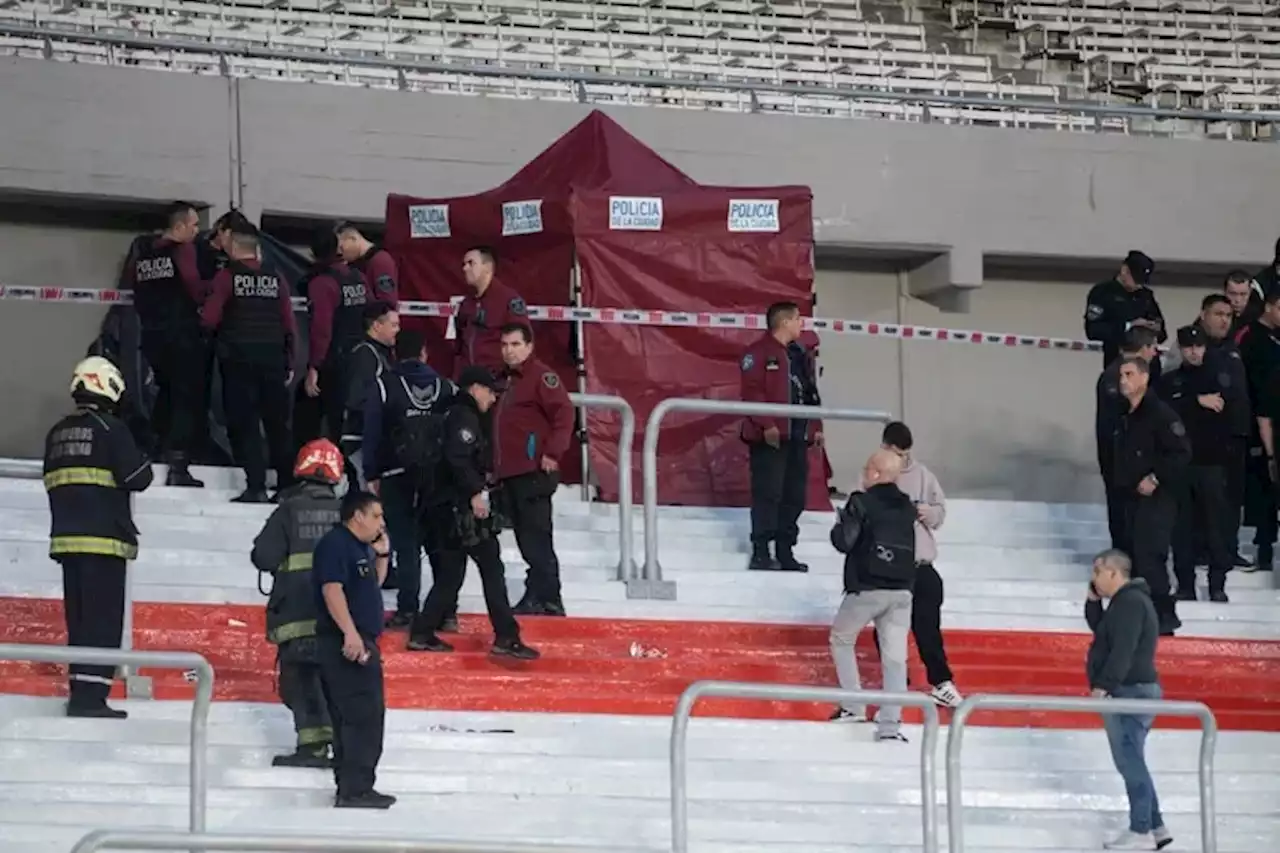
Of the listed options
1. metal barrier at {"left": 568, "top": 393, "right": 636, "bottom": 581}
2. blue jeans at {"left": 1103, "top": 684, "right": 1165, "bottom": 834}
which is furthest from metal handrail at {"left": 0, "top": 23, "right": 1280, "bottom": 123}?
blue jeans at {"left": 1103, "top": 684, "right": 1165, "bottom": 834}

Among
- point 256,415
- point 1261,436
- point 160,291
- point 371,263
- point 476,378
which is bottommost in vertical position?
point 1261,436

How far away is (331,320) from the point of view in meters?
12.2

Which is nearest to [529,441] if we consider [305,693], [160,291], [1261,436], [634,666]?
[634,666]

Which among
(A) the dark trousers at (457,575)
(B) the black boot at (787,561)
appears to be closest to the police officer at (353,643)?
(A) the dark trousers at (457,575)

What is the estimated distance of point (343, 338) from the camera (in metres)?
12.1

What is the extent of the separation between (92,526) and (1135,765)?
413cm

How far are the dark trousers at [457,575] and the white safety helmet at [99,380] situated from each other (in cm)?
140

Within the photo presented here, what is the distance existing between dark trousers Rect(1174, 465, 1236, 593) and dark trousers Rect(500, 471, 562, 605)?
357 centimetres

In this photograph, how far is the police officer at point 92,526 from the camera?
9234mm

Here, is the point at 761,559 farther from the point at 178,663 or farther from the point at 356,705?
the point at 178,663

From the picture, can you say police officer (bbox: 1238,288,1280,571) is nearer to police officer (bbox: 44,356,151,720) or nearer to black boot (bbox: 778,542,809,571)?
black boot (bbox: 778,542,809,571)

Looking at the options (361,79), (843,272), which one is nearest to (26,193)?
(361,79)

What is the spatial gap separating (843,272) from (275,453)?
682cm

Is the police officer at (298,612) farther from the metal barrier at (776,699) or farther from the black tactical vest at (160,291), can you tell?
the black tactical vest at (160,291)
